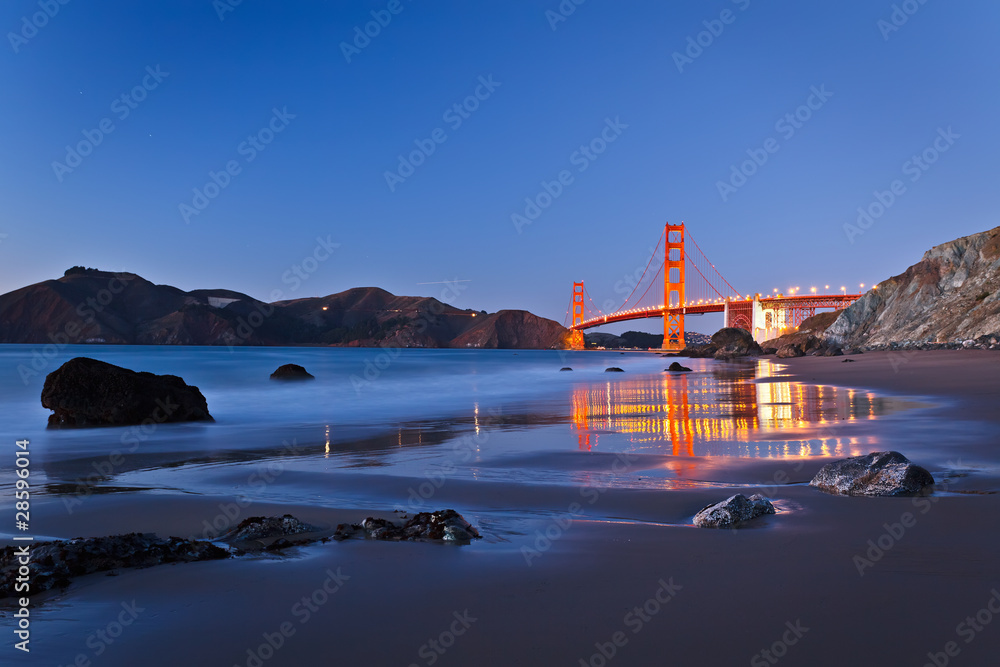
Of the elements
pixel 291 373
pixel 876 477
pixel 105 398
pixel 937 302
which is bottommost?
pixel 876 477

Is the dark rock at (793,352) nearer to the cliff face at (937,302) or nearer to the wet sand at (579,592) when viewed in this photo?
the cliff face at (937,302)

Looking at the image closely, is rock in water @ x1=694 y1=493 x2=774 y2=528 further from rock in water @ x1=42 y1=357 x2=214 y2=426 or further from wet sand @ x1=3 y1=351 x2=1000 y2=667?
rock in water @ x1=42 y1=357 x2=214 y2=426

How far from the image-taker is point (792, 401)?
10.5 m

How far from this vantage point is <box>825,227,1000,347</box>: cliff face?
1178 inches

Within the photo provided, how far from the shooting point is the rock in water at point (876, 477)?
365 cm

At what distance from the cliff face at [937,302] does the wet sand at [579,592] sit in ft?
95.3

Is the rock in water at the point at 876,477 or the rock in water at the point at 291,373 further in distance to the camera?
the rock in water at the point at 291,373

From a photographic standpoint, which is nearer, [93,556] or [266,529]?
[93,556]

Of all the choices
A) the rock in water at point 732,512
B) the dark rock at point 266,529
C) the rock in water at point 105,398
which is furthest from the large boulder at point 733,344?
the dark rock at point 266,529

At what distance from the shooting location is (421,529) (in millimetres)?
3014

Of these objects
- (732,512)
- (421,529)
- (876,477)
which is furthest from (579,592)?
(876,477)

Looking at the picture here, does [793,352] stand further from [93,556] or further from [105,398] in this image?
[93,556]

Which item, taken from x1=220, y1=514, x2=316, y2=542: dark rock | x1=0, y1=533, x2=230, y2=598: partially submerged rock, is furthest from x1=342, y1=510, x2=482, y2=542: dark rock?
x1=0, y1=533, x2=230, y2=598: partially submerged rock

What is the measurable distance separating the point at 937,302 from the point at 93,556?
4294 centimetres
